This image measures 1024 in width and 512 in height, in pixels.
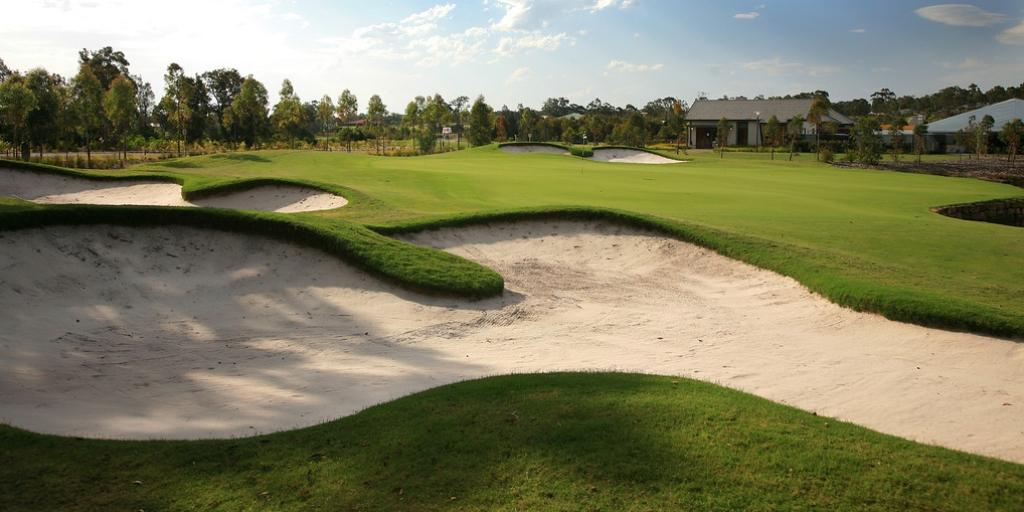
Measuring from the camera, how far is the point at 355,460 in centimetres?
530

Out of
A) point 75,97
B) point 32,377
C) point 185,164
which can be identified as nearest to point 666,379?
point 32,377

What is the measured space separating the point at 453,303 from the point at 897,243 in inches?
441

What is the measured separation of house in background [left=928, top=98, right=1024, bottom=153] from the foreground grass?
92.8 meters

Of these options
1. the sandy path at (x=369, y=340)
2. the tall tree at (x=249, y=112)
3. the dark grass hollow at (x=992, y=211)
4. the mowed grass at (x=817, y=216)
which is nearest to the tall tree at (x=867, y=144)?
the mowed grass at (x=817, y=216)

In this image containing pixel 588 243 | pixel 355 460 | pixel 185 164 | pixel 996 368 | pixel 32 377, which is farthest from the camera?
pixel 185 164

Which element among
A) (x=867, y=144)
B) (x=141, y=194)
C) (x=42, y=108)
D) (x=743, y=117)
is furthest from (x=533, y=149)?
(x=141, y=194)

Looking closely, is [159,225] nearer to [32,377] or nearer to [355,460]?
[32,377]

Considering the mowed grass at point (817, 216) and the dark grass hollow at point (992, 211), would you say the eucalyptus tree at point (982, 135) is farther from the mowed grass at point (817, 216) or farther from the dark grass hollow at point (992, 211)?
the dark grass hollow at point (992, 211)

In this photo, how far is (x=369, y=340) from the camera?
1048cm

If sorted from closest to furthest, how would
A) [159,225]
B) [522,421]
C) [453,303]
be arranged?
[522,421] < [453,303] < [159,225]

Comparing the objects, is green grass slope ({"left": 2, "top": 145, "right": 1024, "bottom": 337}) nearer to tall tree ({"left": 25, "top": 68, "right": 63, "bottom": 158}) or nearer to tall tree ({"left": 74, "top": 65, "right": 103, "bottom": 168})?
tall tree ({"left": 74, "top": 65, "right": 103, "bottom": 168})

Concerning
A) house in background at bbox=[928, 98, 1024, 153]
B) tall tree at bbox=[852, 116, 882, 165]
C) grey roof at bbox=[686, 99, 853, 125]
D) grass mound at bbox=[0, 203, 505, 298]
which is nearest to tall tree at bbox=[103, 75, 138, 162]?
grass mound at bbox=[0, 203, 505, 298]

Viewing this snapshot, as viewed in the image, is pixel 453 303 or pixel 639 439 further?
pixel 453 303

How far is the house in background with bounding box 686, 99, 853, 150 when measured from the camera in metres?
89.8
